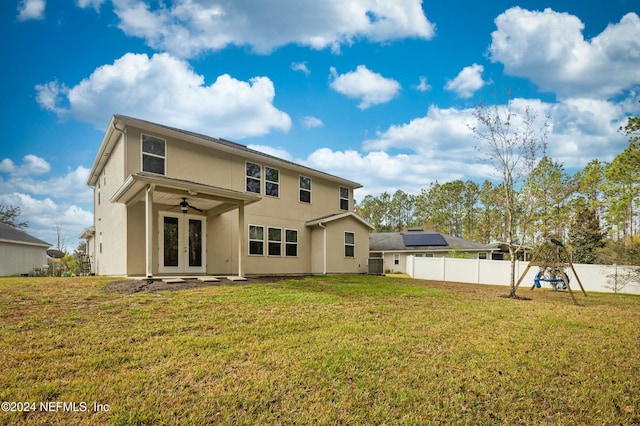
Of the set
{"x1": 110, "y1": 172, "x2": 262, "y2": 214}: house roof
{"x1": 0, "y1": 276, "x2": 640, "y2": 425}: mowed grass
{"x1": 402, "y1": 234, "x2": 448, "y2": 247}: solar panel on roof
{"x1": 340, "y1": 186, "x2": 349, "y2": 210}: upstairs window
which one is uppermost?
{"x1": 340, "y1": 186, "x2": 349, "y2": 210}: upstairs window

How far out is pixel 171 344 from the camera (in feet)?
14.4

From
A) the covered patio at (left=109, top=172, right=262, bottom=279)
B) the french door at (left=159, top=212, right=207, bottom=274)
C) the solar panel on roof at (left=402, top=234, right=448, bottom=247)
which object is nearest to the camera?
the covered patio at (left=109, top=172, right=262, bottom=279)

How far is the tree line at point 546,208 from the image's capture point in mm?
14297

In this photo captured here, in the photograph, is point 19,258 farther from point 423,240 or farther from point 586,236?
point 586,236

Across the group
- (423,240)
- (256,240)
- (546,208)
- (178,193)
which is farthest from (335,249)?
(423,240)

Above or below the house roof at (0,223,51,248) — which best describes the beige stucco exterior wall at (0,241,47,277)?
below

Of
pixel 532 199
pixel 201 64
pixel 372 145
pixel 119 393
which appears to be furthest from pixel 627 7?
pixel 119 393

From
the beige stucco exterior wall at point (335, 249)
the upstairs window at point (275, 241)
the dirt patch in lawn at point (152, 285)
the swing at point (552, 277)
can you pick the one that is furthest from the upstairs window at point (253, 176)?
the swing at point (552, 277)

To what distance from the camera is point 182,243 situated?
504 inches

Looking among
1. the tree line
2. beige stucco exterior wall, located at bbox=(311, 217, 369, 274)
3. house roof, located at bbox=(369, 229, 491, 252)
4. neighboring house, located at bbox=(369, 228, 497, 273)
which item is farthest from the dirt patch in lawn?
house roof, located at bbox=(369, 229, 491, 252)

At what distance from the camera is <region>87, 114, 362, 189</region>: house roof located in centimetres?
1145

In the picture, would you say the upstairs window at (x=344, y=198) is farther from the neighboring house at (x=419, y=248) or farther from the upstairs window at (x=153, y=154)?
the upstairs window at (x=153, y=154)

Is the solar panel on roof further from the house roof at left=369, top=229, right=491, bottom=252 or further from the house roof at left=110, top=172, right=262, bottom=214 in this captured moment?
the house roof at left=110, top=172, right=262, bottom=214

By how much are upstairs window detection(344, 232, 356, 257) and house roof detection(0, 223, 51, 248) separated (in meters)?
19.3
